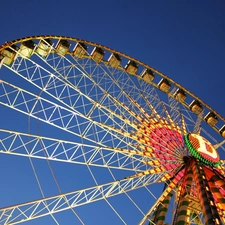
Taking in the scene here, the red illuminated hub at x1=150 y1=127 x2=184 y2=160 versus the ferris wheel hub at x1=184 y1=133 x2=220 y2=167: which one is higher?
the ferris wheel hub at x1=184 y1=133 x2=220 y2=167

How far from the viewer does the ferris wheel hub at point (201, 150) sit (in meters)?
15.9

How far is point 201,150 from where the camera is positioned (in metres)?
16.2

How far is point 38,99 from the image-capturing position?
556 inches

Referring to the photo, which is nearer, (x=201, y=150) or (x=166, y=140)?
(x=201, y=150)

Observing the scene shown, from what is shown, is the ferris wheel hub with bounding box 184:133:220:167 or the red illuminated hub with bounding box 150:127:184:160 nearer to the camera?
the ferris wheel hub with bounding box 184:133:220:167

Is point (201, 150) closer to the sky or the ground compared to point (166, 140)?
closer to the sky

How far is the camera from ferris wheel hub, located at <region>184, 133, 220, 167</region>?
1588 cm

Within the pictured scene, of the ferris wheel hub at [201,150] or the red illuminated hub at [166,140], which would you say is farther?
the red illuminated hub at [166,140]

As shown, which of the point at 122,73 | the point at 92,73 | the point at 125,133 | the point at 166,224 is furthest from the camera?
the point at 122,73

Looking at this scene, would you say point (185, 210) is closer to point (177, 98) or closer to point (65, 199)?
point (65, 199)

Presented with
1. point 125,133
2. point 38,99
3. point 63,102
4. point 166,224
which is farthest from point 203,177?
point 38,99

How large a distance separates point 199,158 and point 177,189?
1699mm

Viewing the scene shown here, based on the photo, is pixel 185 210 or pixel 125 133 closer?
pixel 185 210

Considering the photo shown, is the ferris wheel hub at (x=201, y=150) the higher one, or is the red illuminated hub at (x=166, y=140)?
the ferris wheel hub at (x=201, y=150)
